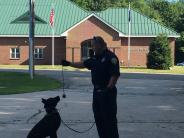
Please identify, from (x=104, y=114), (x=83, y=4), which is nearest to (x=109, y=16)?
(x=83, y=4)

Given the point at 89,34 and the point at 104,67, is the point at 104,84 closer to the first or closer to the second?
the point at 104,67

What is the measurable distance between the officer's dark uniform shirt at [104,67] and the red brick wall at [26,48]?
44.8 metres

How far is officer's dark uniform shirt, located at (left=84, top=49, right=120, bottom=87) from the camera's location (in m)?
8.87

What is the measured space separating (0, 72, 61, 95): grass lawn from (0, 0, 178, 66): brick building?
855 inches

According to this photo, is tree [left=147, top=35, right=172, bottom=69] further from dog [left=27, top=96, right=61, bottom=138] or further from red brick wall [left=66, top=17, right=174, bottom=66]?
dog [left=27, top=96, right=61, bottom=138]

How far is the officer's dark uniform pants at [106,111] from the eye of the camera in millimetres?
8992

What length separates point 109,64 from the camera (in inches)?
349

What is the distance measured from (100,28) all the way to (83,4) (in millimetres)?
36132

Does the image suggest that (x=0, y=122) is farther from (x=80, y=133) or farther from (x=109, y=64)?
(x=109, y=64)

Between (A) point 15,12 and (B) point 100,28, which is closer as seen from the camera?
(B) point 100,28

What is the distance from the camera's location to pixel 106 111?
29.5ft

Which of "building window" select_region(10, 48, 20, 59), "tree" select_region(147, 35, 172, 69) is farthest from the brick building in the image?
"tree" select_region(147, 35, 172, 69)

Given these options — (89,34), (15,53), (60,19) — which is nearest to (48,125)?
(89,34)

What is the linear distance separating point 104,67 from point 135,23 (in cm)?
4678
